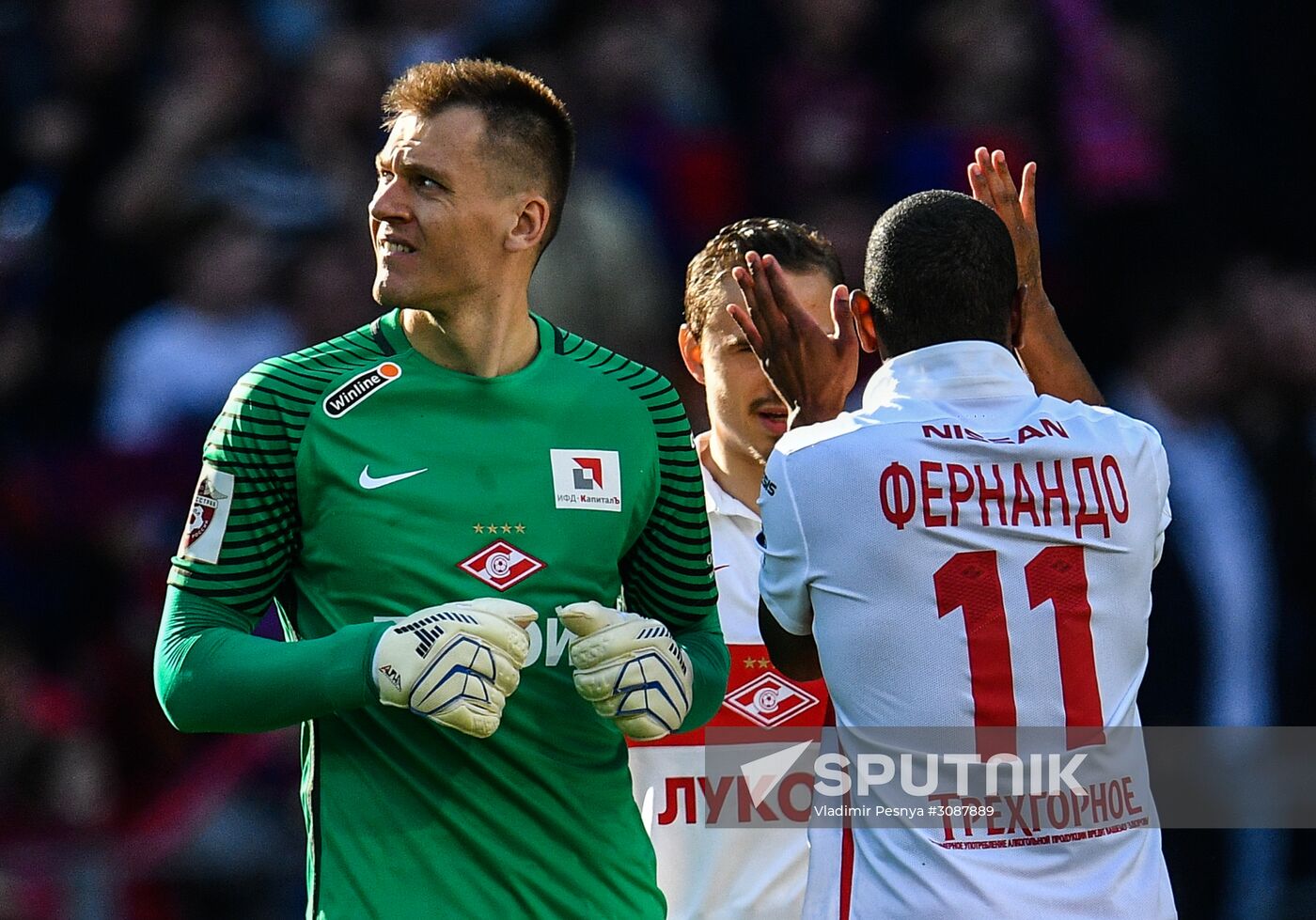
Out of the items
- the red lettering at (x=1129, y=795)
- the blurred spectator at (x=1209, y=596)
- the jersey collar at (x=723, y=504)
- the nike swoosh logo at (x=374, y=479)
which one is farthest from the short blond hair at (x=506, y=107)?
the blurred spectator at (x=1209, y=596)

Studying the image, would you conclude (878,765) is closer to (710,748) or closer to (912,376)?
(912,376)

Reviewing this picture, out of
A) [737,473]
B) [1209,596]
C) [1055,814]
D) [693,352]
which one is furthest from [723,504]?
[1209,596]

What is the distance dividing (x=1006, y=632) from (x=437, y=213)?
4.29ft

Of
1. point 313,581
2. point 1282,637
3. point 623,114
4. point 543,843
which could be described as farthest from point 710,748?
point 623,114

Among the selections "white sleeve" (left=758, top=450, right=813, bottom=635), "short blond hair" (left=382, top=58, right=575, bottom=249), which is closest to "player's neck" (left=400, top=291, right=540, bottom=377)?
"short blond hair" (left=382, top=58, right=575, bottom=249)

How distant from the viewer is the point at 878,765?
10.8 feet

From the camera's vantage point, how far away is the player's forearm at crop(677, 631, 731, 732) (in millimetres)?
3635

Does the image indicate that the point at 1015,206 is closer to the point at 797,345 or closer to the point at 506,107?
the point at 797,345

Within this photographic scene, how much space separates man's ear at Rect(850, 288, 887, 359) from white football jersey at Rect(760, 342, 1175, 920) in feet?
0.46

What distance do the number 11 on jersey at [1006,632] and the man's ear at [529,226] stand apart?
1.07 meters

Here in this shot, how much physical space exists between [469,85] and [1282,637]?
5.35 m

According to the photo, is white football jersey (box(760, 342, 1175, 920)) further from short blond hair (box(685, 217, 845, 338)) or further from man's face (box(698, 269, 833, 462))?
short blond hair (box(685, 217, 845, 338))

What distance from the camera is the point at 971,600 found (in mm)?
3262

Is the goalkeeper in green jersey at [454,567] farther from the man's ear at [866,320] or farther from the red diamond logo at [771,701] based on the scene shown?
the red diamond logo at [771,701]
